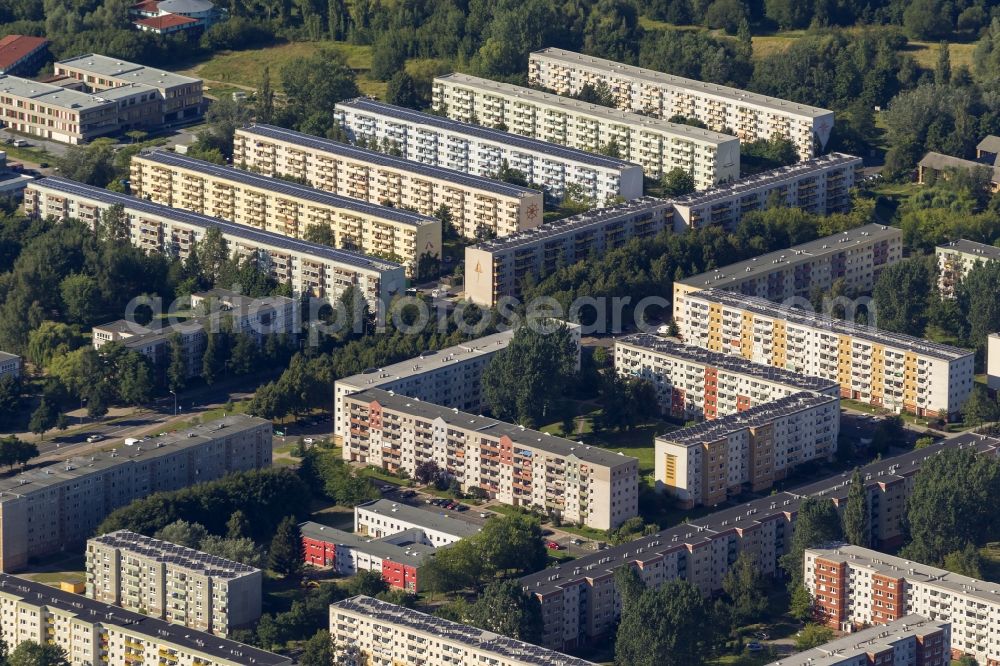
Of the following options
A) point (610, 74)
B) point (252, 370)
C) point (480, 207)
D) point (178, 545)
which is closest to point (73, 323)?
point (252, 370)

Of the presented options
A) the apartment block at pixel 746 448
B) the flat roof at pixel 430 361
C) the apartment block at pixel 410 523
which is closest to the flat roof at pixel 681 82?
the flat roof at pixel 430 361

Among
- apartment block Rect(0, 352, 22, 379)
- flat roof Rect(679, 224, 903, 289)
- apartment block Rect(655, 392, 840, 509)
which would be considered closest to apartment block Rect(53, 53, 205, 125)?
apartment block Rect(0, 352, 22, 379)

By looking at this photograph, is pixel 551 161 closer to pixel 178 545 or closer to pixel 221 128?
pixel 221 128

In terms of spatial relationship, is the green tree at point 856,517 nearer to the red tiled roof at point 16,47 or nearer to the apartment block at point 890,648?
the apartment block at point 890,648

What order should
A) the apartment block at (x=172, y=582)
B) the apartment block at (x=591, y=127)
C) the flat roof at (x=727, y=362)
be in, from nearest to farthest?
the apartment block at (x=172, y=582) → the flat roof at (x=727, y=362) → the apartment block at (x=591, y=127)

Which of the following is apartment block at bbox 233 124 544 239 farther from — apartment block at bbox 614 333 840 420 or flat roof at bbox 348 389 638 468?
flat roof at bbox 348 389 638 468

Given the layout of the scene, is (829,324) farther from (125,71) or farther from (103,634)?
(125,71)
